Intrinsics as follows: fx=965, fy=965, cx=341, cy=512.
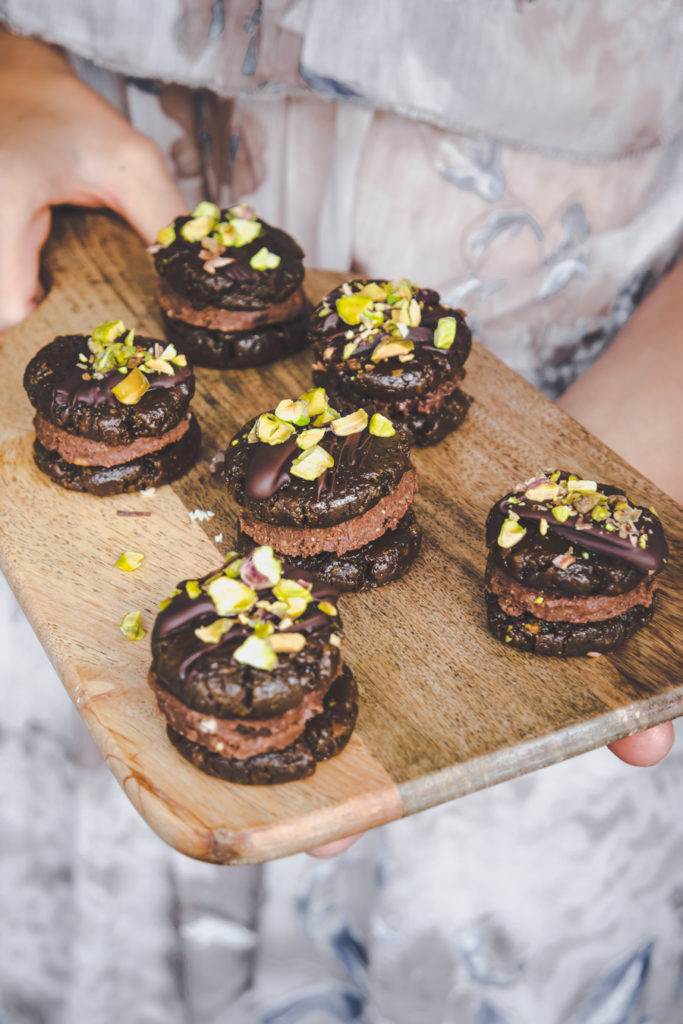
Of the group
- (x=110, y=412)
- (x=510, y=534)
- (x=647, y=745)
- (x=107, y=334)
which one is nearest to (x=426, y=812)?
(x=647, y=745)

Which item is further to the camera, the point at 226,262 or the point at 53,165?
the point at 53,165

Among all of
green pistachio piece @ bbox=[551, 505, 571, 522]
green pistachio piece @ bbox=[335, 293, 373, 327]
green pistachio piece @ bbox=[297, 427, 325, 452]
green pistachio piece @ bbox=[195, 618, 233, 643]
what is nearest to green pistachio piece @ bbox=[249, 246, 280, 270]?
green pistachio piece @ bbox=[335, 293, 373, 327]

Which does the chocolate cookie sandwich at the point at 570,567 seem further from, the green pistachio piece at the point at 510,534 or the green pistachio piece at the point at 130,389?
the green pistachio piece at the point at 130,389

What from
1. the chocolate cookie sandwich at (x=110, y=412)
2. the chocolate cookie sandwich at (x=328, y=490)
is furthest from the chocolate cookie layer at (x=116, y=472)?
the chocolate cookie sandwich at (x=328, y=490)

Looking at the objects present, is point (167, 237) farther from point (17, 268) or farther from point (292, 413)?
point (292, 413)

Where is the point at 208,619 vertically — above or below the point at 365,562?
above

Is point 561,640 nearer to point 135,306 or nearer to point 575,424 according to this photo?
point 575,424
